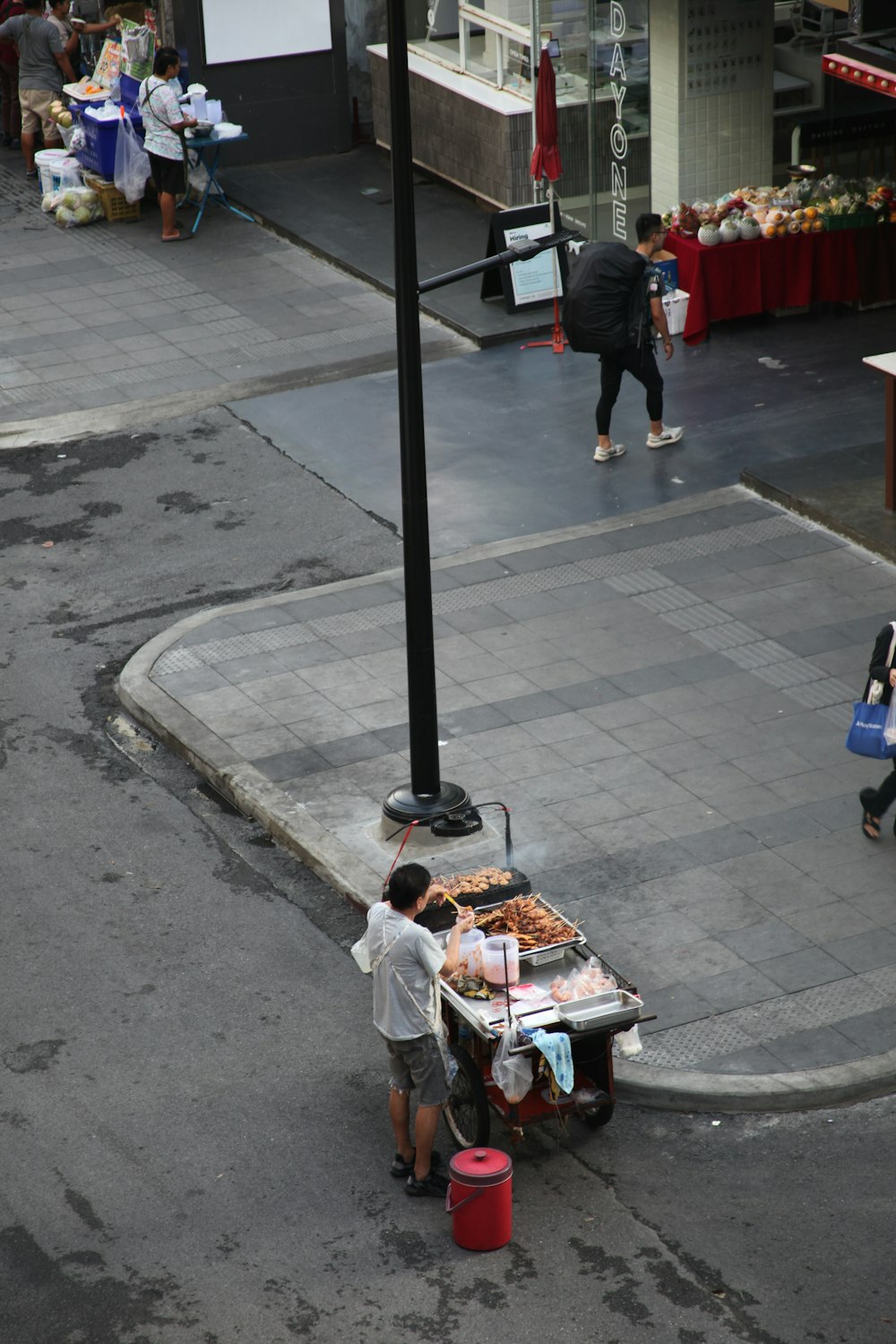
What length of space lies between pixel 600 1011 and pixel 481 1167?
2.71ft

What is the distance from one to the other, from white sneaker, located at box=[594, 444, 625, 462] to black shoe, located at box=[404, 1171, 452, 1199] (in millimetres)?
8149

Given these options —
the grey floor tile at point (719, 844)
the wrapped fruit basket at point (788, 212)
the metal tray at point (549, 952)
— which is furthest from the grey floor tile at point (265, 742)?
the wrapped fruit basket at point (788, 212)

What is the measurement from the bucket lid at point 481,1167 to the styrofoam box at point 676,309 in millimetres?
10824

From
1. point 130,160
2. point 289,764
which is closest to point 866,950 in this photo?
point 289,764

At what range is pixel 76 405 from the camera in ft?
54.5

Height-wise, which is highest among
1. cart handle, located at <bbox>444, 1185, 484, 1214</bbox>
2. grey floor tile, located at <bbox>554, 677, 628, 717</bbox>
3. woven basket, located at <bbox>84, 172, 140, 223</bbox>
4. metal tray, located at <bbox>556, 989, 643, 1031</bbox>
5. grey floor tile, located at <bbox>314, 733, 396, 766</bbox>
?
woven basket, located at <bbox>84, 172, 140, 223</bbox>

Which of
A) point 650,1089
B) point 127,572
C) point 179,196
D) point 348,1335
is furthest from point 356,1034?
point 179,196

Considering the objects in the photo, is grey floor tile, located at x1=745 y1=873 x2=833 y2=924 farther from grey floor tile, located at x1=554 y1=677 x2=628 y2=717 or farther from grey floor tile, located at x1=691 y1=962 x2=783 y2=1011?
grey floor tile, located at x1=554 y1=677 x2=628 y2=717

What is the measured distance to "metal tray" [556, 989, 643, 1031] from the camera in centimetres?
747

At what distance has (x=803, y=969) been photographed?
878cm

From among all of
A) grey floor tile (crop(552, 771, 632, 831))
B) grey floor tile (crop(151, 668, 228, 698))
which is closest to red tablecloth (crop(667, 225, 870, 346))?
grey floor tile (crop(151, 668, 228, 698))

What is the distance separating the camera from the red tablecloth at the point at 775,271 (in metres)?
16.7

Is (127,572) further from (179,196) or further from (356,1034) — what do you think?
(179,196)

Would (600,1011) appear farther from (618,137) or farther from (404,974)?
(618,137)
